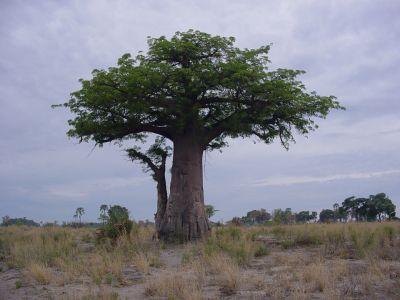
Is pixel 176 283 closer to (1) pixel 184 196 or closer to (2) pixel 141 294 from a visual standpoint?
(2) pixel 141 294

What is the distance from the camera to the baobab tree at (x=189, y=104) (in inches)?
613

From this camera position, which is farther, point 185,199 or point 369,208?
point 369,208

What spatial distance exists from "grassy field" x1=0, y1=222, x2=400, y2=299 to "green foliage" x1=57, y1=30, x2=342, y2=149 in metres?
3.80

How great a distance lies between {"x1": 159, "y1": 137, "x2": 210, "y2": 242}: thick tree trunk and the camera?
16.6m

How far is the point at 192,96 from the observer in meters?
16.5

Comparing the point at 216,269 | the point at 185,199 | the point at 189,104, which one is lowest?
the point at 216,269

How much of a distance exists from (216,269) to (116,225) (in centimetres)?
744

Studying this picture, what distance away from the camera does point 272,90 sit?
15758 millimetres

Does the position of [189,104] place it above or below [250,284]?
above

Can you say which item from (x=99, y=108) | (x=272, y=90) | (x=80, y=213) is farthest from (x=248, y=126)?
(x=80, y=213)

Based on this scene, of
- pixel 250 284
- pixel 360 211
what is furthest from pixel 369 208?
pixel 250 284

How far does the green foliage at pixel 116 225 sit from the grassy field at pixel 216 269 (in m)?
0.48

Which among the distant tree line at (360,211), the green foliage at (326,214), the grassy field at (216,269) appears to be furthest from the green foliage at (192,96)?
the green foliage at (326,214)

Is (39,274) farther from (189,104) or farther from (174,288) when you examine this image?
(189,104)
